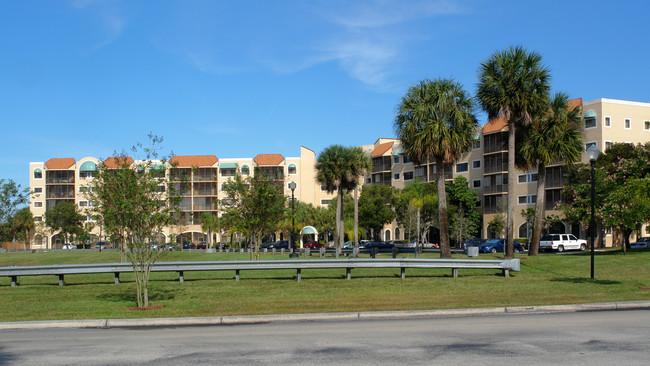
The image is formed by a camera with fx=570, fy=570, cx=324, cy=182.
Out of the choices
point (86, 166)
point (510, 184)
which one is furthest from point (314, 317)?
point (86, 166)

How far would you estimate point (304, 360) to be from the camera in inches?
329

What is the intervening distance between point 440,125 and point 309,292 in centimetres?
1867

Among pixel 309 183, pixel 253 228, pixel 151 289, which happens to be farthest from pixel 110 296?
pixel 309 183

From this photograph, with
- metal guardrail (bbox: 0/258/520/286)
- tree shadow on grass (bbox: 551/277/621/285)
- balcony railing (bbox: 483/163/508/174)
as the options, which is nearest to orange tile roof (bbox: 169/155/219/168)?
balcony railing (bbox: 483/163/508/174)

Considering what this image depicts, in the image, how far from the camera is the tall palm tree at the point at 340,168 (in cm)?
5678

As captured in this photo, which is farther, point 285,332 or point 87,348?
point 285,332

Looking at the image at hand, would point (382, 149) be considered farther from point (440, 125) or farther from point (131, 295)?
point (131, 295)

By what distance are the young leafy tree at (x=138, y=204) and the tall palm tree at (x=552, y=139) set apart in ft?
86.3

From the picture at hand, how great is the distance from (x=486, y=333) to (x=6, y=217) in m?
36.9

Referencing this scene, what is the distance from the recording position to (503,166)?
75.2 m

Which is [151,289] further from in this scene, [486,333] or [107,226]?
[486,333]

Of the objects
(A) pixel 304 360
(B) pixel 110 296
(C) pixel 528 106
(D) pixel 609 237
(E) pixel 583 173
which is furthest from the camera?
(D) pixel 609 237

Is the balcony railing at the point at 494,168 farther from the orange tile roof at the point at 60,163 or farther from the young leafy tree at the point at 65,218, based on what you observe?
the orange tile roof at the point at 60,163

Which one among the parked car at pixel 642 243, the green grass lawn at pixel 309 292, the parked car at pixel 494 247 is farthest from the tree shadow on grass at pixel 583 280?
the parked car at pixel 642 243
